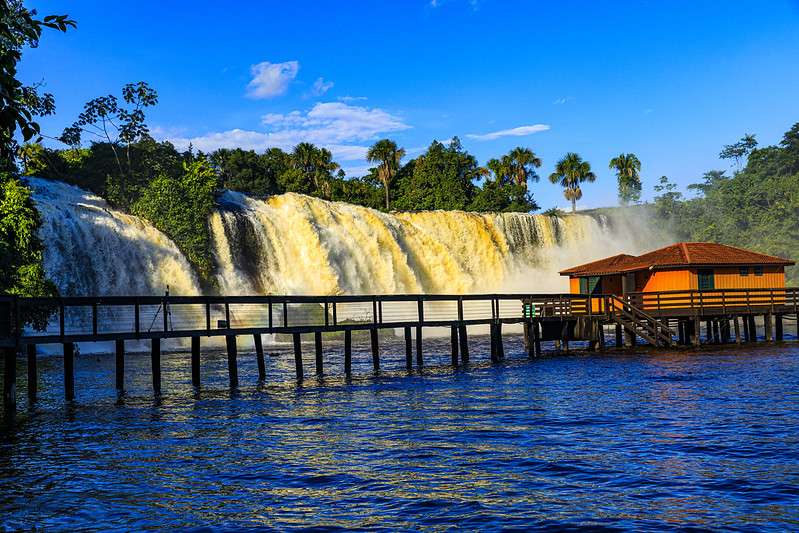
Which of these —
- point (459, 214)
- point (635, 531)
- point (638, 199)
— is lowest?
point (635, 531)

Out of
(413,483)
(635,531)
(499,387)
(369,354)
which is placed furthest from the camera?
(369,354)

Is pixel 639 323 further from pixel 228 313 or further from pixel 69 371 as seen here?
pixel 69 371

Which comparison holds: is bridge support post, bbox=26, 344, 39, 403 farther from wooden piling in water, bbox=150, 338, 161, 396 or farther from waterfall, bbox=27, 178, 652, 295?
waterfall, bbox=27, 178, 652, 295

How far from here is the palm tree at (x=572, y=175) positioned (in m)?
106

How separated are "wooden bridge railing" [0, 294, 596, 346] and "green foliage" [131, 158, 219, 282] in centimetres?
370

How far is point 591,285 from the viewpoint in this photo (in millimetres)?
46625

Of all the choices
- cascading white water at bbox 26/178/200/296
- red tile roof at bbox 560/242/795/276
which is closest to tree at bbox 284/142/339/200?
cascading white water at bbox 26/178/200/296

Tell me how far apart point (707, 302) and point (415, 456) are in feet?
99.9

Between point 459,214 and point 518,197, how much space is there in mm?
33508

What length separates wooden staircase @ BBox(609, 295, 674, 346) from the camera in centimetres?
3956

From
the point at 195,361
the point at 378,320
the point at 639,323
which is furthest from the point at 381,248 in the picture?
the point at 195,361

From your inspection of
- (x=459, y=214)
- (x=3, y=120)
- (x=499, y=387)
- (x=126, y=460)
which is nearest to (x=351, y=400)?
(x=499, y=387)

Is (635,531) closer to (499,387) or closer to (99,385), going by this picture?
(499,387)

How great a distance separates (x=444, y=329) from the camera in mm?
61469
